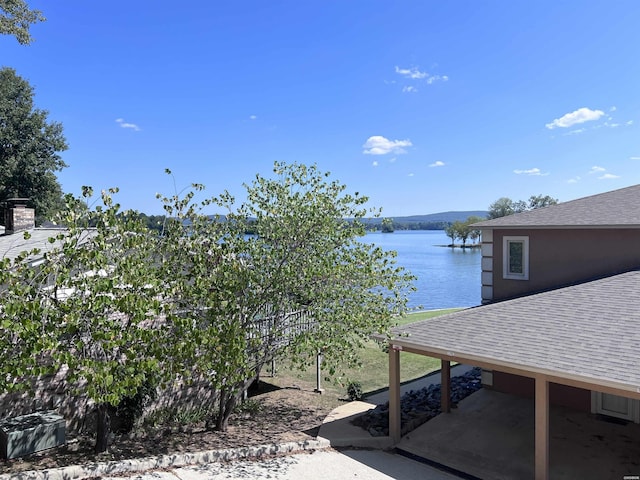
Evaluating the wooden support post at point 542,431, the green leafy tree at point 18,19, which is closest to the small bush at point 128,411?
the wooden support post at point 542,431

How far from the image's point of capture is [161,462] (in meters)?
6.84

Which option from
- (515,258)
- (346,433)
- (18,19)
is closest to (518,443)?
(346,433)

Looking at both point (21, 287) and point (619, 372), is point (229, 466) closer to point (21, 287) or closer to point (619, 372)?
point (21, 287)

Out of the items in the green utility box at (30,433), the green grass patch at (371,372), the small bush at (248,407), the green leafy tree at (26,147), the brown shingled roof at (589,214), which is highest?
the green leafy tree at (26,147)

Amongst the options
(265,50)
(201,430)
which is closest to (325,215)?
(201,430)

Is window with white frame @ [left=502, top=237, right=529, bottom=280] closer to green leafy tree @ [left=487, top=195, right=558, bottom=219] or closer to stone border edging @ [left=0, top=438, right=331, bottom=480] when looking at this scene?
stone border edging @ [left=0, top=438, right=331, bottom=480]

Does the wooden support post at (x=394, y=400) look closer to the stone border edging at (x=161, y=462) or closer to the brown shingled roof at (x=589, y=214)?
the stone border edging at (x=161, y=462)

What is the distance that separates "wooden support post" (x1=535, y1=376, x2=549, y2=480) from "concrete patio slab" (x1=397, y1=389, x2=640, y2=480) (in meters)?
0.49

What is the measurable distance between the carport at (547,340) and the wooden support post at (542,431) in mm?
14

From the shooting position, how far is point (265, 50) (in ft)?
62.0

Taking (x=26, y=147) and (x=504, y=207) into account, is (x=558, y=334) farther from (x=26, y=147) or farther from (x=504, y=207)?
(x=504, y=207)

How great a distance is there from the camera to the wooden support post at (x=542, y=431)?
6.71 metres

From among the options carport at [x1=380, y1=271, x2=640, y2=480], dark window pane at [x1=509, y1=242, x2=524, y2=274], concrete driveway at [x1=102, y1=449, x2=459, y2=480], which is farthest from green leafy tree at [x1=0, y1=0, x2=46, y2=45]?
dark window pane at [x1=509, y1=242, x2=524, y2=274]

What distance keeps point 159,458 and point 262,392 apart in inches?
216
